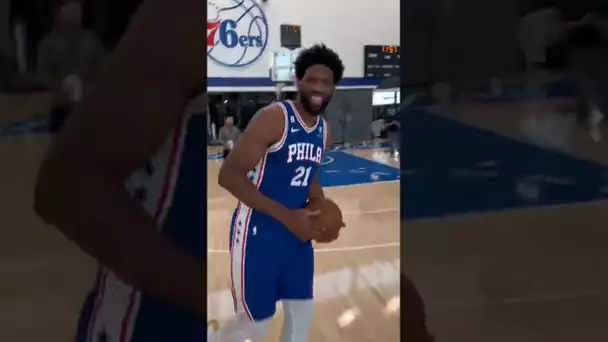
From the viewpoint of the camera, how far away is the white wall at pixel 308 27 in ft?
40.0

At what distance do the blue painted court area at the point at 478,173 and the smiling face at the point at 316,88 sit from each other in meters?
0.80

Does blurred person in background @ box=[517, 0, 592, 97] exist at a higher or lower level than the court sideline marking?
higher

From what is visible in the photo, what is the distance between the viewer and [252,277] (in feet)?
7.55

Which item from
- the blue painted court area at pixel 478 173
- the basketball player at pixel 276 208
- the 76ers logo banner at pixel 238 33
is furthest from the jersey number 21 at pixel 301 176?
the 76ers logo banner at pixel 238 33

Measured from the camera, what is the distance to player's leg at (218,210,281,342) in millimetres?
2305

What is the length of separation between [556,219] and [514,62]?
37 cm

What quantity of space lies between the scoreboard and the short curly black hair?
10.9 meters

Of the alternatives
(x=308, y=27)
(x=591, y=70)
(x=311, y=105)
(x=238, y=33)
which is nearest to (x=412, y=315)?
(x=591, y=70)

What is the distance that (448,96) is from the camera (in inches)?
60.4

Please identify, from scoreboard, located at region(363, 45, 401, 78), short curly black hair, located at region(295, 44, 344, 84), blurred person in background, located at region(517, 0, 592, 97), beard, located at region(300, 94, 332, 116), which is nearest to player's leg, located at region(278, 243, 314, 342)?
beard, located at region(300, 94, 332, 116)

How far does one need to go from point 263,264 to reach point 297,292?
0.57 ft

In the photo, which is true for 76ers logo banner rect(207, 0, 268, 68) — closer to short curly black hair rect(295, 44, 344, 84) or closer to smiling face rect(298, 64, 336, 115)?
short curly black hair rect(295, 44, 344, 84)

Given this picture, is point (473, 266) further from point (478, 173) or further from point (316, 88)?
point (316, 88)

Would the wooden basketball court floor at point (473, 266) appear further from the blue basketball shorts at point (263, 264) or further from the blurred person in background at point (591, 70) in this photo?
the blue basketball shorts at point (263, 264)
